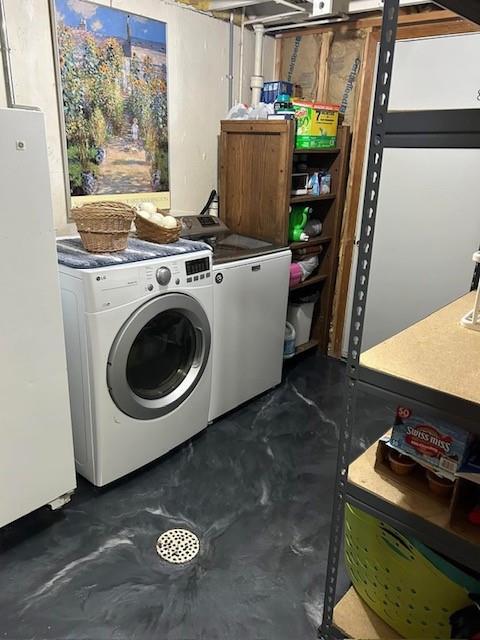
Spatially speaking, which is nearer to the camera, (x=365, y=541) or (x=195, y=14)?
(x=365, y=541)

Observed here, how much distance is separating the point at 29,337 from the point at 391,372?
4.00 feet

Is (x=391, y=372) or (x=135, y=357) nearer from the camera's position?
(x=391, y=372)

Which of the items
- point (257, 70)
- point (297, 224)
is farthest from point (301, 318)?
point (257, 70)

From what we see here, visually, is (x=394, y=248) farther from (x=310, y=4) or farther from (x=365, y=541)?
(x=365, y=541)

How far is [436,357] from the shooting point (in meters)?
1.08

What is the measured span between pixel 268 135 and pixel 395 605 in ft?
7.59

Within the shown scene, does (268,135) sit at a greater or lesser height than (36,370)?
greater

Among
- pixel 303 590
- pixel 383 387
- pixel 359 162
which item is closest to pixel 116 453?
pixel 303 590

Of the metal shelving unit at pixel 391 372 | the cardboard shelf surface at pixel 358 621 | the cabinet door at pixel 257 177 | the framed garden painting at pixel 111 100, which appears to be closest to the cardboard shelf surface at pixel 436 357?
the metal shelving unit at pixel 391 372

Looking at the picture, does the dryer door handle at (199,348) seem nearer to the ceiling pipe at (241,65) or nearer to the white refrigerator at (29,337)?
the white refrigerator at (29,337)

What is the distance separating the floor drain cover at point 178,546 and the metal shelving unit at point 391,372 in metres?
0.73

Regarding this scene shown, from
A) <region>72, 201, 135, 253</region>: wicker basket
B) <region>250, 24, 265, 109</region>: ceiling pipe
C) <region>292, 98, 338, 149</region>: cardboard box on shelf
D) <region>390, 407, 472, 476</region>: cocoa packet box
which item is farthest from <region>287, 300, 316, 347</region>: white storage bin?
<region>390, 407, 472, 476</region>: cocoa packet box

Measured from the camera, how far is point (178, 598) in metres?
1.65

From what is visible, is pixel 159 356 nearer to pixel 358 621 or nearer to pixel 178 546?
pixel 178 546
